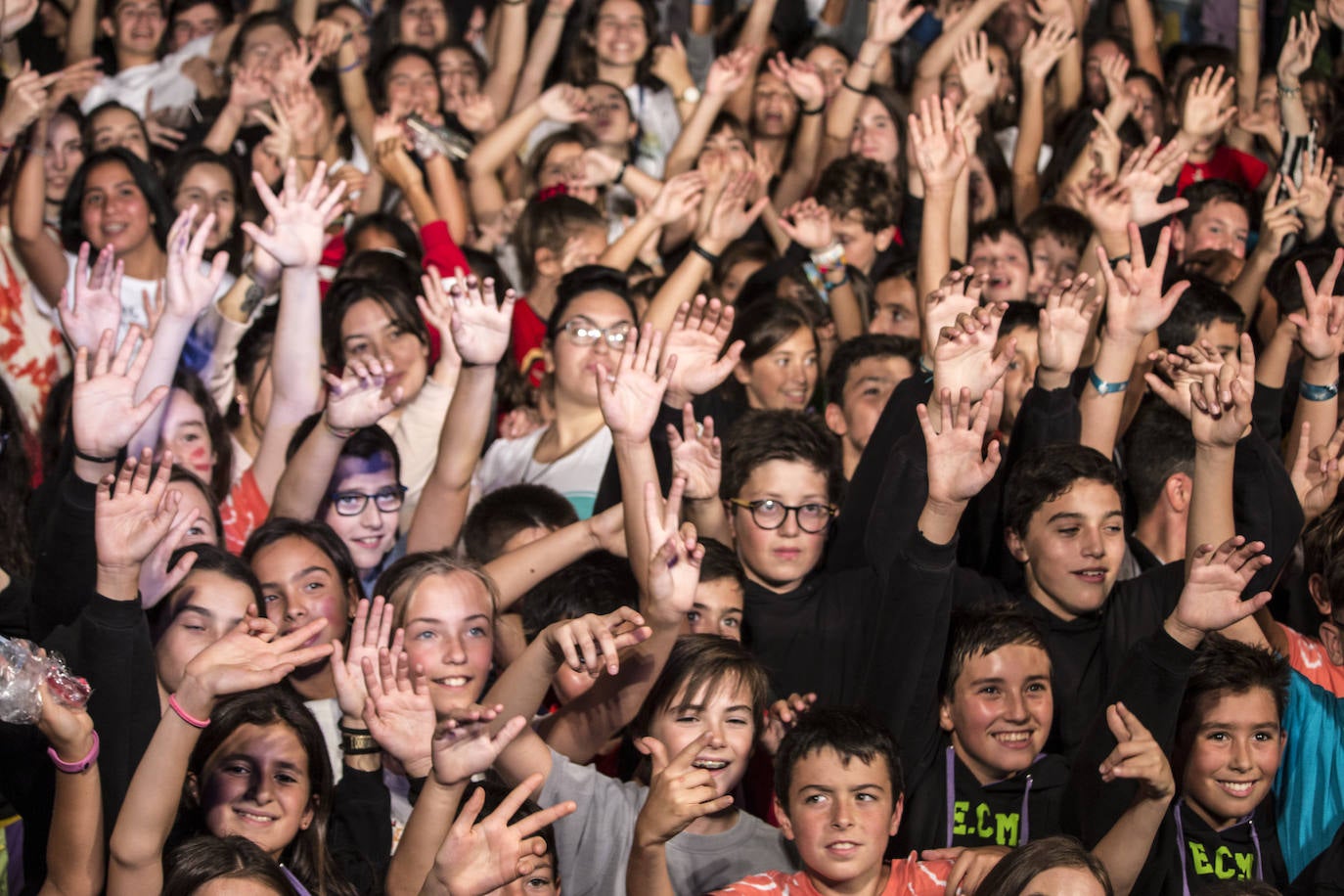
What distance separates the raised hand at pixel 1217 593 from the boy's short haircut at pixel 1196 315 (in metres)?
1.48

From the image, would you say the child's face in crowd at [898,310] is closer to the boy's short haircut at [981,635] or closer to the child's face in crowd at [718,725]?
the boy's short haircut at [981,635]

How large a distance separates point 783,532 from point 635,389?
1.73 ft

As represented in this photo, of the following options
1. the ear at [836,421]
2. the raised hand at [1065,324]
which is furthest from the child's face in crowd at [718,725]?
the ear at [836,421]

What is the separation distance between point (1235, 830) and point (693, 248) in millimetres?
2184

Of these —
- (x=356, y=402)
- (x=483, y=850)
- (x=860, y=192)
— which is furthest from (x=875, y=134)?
(x=483, y=850)

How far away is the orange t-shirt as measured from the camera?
2.94 meters

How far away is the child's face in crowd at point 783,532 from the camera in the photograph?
3680 millimetres

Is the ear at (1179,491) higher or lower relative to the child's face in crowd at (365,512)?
higher

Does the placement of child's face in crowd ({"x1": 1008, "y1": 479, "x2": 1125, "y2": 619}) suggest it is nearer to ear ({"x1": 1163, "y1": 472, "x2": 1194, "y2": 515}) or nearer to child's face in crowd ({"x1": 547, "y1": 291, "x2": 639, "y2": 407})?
ear ({"x1": 1163, "y1": 472, "x2": 1194, "y2": 515})

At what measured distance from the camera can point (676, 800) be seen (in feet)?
8.84

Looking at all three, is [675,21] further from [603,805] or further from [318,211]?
[603,805]

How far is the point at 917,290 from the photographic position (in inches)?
185

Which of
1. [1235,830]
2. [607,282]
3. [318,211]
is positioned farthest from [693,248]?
[1235,830]

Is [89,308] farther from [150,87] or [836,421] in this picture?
[150,87]
